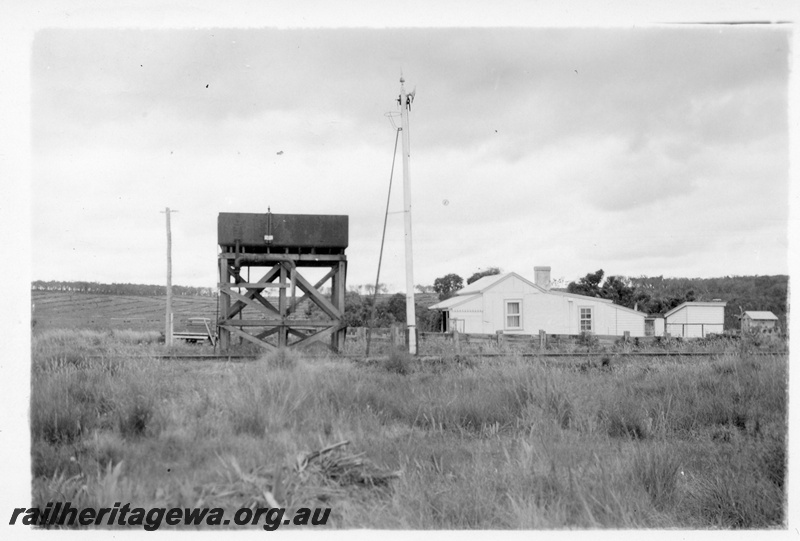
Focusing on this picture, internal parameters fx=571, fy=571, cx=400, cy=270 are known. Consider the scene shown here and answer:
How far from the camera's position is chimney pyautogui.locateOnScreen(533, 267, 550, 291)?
1037 inches

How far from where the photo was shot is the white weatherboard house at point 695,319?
33125 millimetres

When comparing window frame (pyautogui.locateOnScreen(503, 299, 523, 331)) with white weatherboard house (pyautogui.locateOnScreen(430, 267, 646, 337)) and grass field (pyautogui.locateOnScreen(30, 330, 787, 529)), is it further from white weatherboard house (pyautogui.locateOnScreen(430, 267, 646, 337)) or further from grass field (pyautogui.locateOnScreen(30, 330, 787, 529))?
grass field (pyautogui.locateOnScreen(30, 330, 787, 529))

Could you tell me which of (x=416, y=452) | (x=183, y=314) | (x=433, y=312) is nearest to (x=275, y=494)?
(x=416, y=452)

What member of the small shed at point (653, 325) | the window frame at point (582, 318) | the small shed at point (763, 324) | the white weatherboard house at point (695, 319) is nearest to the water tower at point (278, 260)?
the small shed at point (763, 324)

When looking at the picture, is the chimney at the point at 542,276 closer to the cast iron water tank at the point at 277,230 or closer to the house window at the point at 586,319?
the house window at the point at 586,319

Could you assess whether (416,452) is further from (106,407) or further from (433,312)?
(433,312)

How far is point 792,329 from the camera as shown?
4.98 metres

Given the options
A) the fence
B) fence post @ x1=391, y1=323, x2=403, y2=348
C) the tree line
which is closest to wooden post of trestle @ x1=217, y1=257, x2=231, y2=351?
the fence

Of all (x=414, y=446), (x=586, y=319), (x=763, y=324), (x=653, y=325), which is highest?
(x=763, y=324)

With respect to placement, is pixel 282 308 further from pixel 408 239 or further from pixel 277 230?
pixel 408 239

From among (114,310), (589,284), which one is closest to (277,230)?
(114,310)

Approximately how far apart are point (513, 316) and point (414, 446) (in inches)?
810

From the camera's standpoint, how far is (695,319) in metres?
34.6
